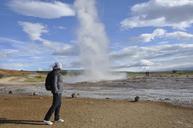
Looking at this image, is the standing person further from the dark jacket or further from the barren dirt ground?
the barren dirt ground

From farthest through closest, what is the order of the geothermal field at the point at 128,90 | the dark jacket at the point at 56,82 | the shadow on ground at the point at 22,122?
the geothermal field at the point at 128,90 → the shadow on ground at the point at 22,122 → the dark jacket at the point at 56,82

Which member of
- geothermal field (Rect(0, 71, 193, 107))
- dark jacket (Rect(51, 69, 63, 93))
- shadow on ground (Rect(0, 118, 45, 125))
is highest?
dark jacket (Rect(51, 69, 63, 93))

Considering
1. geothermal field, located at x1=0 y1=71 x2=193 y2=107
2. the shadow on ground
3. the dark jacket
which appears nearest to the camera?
the dark jacket

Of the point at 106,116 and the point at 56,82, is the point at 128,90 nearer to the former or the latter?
the point at 106,116

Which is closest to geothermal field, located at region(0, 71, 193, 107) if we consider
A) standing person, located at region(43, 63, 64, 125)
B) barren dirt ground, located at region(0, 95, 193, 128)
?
barren dirt ground, located at region(0, 95, 193, 128)

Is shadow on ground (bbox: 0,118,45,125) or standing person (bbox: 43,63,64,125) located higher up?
standing person (bbox: 43,63,64,125)

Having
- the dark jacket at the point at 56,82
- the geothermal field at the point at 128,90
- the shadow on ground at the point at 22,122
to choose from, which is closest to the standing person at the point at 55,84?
the dark jacket at the point at 56,82

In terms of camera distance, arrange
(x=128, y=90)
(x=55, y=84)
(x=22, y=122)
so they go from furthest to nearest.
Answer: (x=128, y=90), (x=22, y=122), (x=55, y=84)

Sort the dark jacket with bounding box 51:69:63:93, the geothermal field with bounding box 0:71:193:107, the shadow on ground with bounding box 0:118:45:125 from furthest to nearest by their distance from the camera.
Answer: the geothermal field with bounding box 0:71:193:107, the shadow on ground with bounding box 0:118:45:125, the dark jacket with bounding box 51:69:63:93

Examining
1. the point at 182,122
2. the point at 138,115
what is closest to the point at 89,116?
the point at 138,115

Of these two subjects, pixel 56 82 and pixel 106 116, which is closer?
pixel 56 82

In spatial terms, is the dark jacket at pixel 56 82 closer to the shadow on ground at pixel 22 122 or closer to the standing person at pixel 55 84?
the standing person at pixel 55 84

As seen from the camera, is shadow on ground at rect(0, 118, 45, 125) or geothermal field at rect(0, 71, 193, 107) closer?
shadow on ground at rect(0, 118, 45, 125)

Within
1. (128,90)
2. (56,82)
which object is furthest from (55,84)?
(128,90)
